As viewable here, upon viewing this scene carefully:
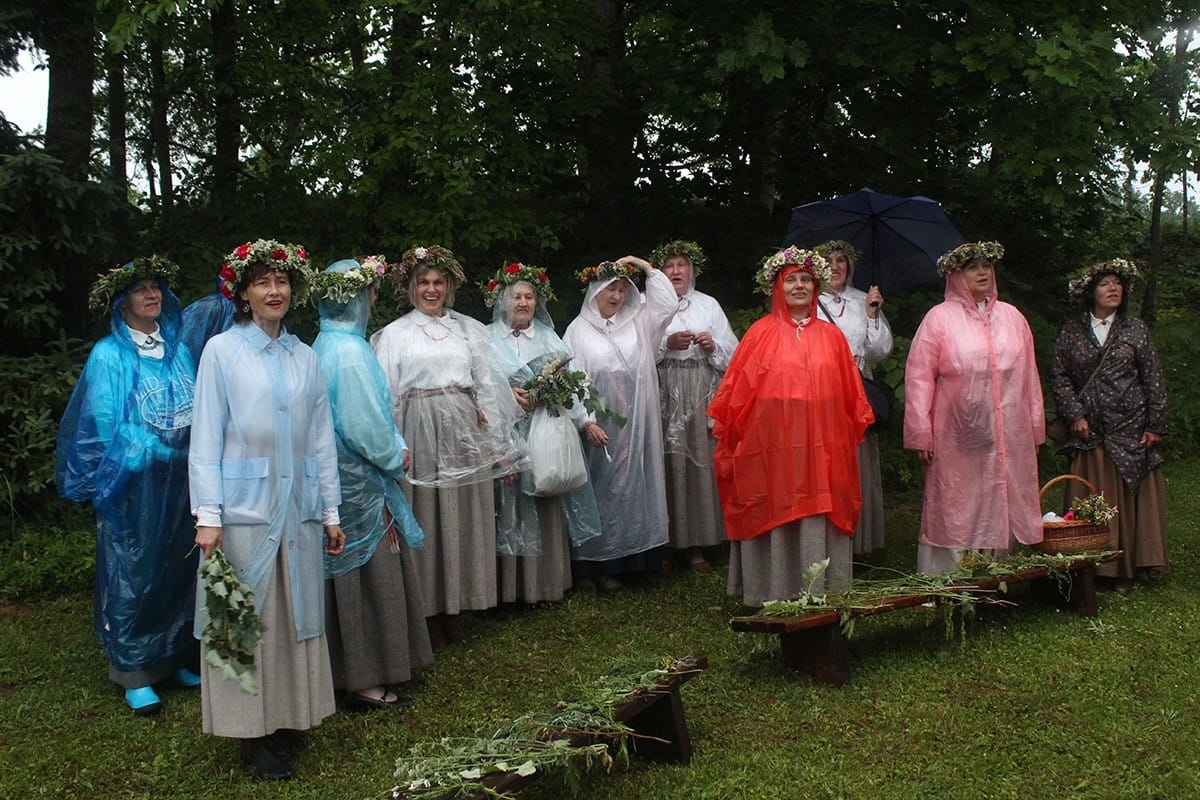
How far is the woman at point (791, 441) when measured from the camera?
5.51 m

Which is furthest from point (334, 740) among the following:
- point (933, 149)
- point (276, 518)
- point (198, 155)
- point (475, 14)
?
point (933, 149)

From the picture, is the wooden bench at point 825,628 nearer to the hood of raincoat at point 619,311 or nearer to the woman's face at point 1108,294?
the woman's face at point 1108,294

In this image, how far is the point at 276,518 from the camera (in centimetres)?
420

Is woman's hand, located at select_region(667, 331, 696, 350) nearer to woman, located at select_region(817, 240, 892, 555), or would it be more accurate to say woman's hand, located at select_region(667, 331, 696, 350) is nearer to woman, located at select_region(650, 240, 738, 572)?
woman, located at select_region(650, 240, 738, 572)

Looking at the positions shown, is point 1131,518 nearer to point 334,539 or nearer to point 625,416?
point 625,416

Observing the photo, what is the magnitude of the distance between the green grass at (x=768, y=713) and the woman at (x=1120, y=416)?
37 centimetres

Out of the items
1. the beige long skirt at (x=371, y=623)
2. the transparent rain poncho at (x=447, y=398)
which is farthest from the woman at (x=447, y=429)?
the beige long skirt at (x=371, y=623)

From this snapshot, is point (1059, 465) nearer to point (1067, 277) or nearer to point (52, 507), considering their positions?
point (1067, 277)

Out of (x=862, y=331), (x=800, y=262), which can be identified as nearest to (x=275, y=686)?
(x=800, y=262)

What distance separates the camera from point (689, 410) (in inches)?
283

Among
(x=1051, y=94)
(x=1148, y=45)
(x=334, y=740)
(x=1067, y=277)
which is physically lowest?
(x=334, y=740)

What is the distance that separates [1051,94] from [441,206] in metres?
4.58

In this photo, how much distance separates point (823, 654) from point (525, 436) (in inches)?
85.5

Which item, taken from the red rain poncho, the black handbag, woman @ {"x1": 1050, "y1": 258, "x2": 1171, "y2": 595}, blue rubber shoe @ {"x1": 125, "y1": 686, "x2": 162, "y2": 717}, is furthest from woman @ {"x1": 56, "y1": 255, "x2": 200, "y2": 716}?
woman @ {"x1": 1050, "y1": 258, "x2": 1171, "y2": 595}
